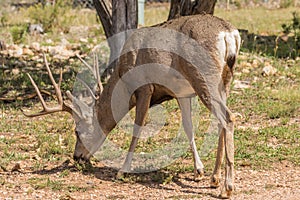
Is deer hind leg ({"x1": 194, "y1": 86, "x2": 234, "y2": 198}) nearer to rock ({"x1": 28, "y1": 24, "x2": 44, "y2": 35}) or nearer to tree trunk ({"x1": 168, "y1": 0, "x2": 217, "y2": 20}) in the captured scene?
tree trunk ({"x1": 168, "y1": 0, "x2": 217, "y2": 20})

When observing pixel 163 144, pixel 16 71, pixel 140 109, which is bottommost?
pixel 16 71

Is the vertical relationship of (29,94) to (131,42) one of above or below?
below

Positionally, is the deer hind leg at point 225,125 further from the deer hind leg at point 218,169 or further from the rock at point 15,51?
the rock at point 15,51

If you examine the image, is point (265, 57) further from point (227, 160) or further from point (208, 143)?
point (227, 160)

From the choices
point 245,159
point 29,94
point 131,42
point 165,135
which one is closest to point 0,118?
point 29,94

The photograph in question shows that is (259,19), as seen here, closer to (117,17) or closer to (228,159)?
(117,17)

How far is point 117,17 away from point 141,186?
14.0 ft

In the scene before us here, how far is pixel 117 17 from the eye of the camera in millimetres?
10141

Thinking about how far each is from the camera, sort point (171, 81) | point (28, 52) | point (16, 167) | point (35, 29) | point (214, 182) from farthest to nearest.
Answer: point (35, 29) < point (28, 52) < point (16, 167) < point (171, 81) < point (214, 182)

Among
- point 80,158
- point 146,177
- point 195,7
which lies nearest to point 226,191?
point 146,177

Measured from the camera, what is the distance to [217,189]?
647 centimetres

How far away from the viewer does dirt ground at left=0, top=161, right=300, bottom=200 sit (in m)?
6.20

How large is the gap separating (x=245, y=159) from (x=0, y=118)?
154 inches

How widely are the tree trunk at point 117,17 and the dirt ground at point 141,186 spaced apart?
12.0ft
